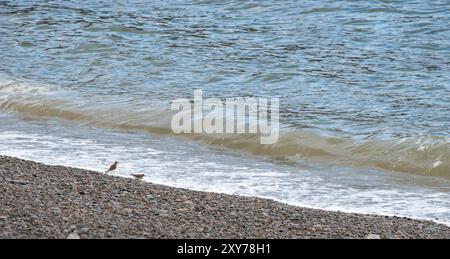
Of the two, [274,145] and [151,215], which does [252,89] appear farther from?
[151,215]

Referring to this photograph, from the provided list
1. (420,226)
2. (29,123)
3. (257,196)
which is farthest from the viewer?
(29,123)

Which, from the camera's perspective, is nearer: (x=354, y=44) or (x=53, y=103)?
(x=53, y=103)

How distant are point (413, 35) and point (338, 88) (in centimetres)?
287

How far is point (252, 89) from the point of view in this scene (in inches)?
411

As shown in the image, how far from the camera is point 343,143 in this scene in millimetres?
8336

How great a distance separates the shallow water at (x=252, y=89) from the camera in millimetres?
7457

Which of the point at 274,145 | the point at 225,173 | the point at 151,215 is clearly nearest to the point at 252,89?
the point at 274,145

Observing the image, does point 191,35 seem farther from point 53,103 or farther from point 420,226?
point 420,226

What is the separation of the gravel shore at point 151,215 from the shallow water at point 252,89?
591mm

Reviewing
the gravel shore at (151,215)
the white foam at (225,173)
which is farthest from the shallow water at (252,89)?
the gravel shore at (151,215)

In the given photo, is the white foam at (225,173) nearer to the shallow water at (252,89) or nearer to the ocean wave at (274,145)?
the shallow water at (252,89)

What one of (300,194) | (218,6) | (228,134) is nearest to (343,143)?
(228,134)

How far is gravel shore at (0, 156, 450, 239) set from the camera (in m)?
5.20

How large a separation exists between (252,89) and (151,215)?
16.4 ft
